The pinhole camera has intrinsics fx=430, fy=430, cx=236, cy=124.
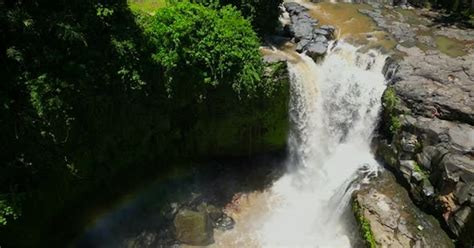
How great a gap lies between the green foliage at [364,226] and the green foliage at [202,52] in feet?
14.5

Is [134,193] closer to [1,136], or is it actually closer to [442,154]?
[1,136]

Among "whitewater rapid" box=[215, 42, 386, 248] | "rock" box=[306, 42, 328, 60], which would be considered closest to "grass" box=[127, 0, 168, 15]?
"whitewater rapid" box=[215, 42, 386, 248]

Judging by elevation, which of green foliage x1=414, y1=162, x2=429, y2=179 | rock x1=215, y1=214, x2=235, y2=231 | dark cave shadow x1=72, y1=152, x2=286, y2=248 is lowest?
rock x1=215, y1=214, x2=235, y2=231

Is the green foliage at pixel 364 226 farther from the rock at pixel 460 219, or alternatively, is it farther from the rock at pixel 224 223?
the rock at pixel 224 223

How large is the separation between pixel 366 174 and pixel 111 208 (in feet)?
25.4

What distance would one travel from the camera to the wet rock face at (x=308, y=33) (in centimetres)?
1500

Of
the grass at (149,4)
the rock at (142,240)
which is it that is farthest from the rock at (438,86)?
the rock at (142,240)

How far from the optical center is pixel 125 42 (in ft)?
36.0

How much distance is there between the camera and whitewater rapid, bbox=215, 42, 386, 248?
13.1 metres

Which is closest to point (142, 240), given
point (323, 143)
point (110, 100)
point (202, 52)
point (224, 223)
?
point (224, 223)

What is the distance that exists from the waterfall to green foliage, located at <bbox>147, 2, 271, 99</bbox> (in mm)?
1968

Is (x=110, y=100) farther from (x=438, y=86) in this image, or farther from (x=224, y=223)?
(x=438, y=86)

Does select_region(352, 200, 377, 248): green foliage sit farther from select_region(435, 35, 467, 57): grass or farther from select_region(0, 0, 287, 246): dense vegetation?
select_region(435, 35, 467, 57): grass

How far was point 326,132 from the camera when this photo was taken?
1459 cm
